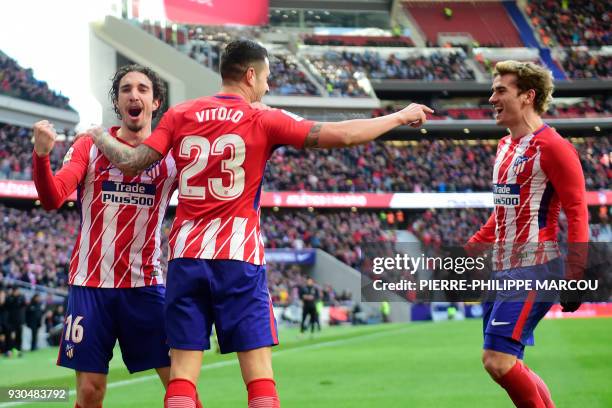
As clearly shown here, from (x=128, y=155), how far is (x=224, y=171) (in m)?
0.56

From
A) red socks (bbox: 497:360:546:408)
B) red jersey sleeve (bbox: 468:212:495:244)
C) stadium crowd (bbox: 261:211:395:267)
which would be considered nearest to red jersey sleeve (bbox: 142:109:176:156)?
red jersey sleeve (bbox: 468:212:495:244)

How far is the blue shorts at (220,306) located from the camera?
4504mm

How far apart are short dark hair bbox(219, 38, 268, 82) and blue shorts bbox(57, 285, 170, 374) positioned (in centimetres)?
152

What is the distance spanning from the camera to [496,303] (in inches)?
227

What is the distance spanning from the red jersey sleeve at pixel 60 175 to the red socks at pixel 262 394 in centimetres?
148

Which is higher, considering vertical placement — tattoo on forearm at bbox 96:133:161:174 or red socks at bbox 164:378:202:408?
tattoo on forearm at bbox 96:133:161:174

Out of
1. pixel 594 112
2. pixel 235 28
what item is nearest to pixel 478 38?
pixel 594 112

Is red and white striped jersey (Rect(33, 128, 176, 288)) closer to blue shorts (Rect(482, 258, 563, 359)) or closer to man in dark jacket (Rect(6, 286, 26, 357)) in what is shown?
blue shorts (Rect(482, 258, 563, 359))

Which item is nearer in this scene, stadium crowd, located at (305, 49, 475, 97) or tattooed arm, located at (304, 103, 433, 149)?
tattooed arm, located at (304, 103, 433, 149)

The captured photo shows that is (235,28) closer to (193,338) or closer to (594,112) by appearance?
(594,112)

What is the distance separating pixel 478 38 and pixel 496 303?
5308 cm

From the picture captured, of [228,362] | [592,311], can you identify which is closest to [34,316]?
[228,362]

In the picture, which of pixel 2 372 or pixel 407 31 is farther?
pixel 407 31

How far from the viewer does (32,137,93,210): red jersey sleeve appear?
16.3 ft
